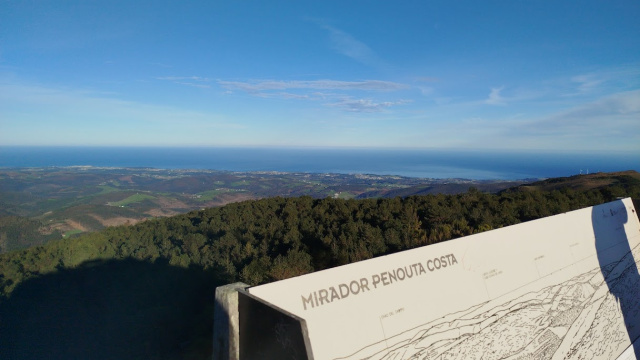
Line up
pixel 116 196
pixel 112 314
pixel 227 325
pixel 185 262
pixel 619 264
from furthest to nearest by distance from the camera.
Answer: pixel 116 196, pixel 185 262, pixel 112 314, pixel 619 264, pixel 227 325

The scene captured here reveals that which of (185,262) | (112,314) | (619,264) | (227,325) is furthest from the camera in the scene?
(185,262)

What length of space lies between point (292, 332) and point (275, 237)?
626 centimetres

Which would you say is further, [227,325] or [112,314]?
[112,314]

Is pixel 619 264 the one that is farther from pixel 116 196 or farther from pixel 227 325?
pixel 116 196

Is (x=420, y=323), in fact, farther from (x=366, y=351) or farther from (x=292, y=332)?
(x=292, y=332)

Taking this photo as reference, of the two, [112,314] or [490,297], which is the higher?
[490,297]

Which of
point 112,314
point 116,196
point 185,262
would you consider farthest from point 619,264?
point 116,196

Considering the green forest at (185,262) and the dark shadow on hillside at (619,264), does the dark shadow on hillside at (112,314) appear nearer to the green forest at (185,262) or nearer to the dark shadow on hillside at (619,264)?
the green forest at (185,262)

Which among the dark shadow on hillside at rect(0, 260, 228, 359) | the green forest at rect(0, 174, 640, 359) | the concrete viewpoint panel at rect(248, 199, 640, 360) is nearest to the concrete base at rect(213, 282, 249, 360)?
the concrete viewpoint panel at rect(248, 199, 640, 360)

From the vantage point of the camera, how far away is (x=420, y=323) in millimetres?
3074

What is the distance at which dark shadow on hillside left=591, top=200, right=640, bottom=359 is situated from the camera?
5.25 metres

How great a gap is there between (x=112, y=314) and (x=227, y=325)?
8.12 meters

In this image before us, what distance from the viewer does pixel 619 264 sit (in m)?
5.48

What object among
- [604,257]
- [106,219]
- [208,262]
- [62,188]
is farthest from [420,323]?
[62,188]
